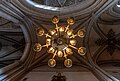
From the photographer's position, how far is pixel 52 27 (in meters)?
11.6

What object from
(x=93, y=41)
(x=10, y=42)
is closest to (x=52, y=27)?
(x=93, y=41)

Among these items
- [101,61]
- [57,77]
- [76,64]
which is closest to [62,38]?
[57,77]

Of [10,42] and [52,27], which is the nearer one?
[52,27]

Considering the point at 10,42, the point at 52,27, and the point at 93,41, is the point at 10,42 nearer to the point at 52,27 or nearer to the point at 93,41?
the point at 52,27

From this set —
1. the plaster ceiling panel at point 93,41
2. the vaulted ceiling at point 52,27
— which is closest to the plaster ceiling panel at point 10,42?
the vaulted ceiling at point 52,27

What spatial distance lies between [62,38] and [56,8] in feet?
11.5

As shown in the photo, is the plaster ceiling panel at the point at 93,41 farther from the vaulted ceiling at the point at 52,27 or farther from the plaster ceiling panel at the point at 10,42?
the plaster ceiling panel at the point at 10,42

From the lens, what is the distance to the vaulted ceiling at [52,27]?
9969 mm

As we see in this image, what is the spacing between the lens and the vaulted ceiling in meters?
9.97

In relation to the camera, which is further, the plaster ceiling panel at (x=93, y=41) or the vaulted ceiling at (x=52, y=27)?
the plaster ceiling panel at (x=93, y=41)

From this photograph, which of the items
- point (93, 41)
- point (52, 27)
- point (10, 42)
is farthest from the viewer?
point (10, 42)

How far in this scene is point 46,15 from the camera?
1088 centimetres

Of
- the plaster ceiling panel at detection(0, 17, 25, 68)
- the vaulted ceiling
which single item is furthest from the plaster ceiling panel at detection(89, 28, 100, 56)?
the plaster ceiling panel at detection(0, 17, 25, 68)

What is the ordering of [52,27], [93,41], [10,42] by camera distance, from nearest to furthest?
[52,27], [93,41], [10,42]
